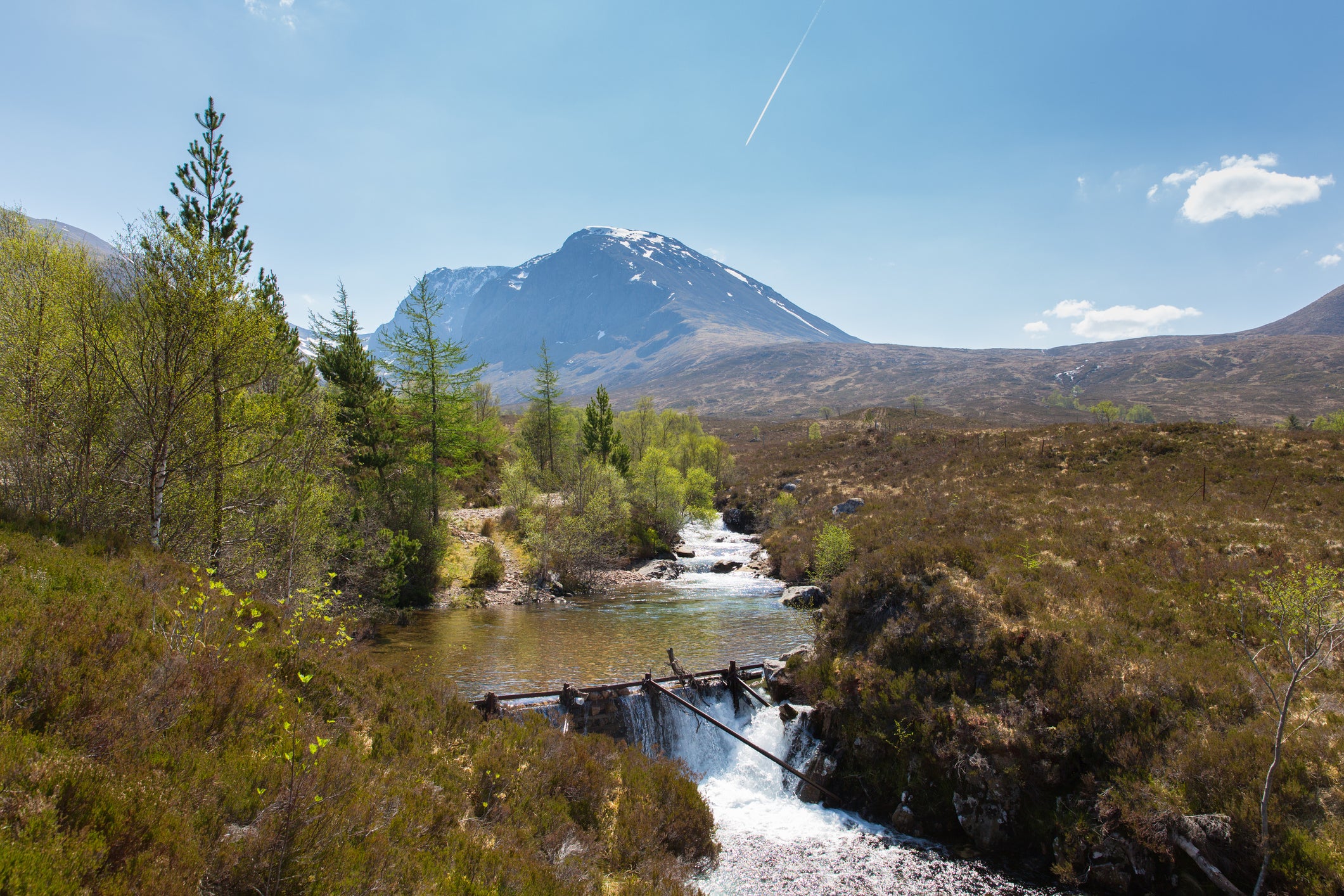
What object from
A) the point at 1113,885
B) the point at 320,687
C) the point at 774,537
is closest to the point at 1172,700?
the point at 1113,885

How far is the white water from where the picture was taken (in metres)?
10.4

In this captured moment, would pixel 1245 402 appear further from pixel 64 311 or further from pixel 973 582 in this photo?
pixel 64 311

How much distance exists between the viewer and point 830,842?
38.6ft

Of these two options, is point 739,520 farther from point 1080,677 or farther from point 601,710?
point 1080,677

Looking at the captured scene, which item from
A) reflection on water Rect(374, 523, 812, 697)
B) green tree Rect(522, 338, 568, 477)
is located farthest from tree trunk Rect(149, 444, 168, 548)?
green tree Rect(522, 338, 568, 477)

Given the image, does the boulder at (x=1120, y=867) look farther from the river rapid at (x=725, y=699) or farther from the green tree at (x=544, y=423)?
the green tree at (x=544, y=423)

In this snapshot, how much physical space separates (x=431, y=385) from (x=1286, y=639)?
32.9m

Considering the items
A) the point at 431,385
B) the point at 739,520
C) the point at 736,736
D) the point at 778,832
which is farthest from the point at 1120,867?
the point at 739,520

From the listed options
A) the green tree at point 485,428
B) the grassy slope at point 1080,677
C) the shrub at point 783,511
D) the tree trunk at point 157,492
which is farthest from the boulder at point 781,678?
the shrub at point 783,511

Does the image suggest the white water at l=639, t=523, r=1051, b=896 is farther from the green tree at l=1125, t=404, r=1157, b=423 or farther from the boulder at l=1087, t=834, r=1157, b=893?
the green tree at l=1125, t=404, r=1157, b=423

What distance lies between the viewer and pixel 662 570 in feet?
120

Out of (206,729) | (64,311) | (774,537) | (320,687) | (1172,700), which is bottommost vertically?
(774,537)

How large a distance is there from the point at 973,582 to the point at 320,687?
1637 cm

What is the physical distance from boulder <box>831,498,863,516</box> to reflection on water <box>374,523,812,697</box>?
10.5 metres
